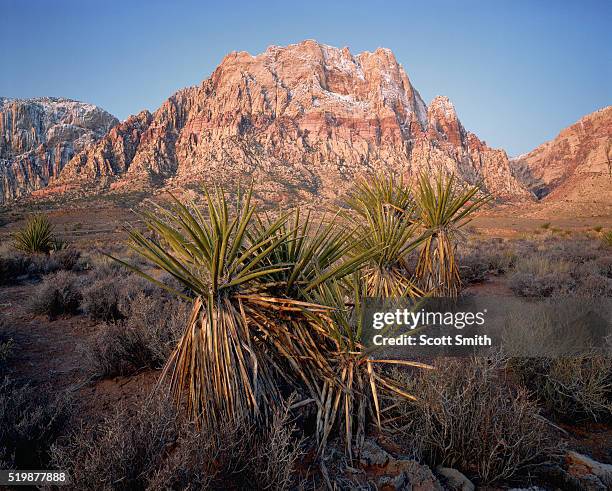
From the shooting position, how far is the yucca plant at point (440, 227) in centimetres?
645

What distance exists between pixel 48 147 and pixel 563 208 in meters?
181

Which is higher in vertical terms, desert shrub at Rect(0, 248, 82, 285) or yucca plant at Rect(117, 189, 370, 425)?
desert shrub at Rect(0, 248, 82, 285)

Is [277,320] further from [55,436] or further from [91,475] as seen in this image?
[55,436]

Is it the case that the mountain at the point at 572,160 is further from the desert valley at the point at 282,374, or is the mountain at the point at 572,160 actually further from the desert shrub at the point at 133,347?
the desert shrub at the point at 133,347

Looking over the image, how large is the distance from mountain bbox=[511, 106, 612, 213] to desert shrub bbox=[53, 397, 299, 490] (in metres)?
75.0

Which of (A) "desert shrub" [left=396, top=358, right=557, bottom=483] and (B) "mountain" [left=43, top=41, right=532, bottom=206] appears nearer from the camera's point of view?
(A) "desert shrub" [left=396, top=358, right=557, bottom=483]

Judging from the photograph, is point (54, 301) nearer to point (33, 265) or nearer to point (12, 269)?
point (12, 269)

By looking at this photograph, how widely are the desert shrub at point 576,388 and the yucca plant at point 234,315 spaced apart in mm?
2711

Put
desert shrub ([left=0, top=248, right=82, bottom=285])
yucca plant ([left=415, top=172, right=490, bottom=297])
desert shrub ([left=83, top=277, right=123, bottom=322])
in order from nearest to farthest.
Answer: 1. yucca plant ([left=415, top=172, right=490, bottom=297])
2. desert shrub ([left=83, top=277, right=123, bottom=322])
3. desert shrub ([left=0, top=248, right=82, bottom=285])

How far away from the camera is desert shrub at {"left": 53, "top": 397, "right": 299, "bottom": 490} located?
203cm

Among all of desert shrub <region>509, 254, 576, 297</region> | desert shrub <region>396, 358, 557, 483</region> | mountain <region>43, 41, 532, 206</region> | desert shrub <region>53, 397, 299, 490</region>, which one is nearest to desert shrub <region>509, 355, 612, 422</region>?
desert shrub <region>396, 358, 557, 483</region>

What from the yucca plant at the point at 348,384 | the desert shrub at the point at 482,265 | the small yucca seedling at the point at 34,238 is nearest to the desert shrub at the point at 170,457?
the yucca plant at the point at 348,384

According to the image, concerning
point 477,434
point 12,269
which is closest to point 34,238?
point 12,269

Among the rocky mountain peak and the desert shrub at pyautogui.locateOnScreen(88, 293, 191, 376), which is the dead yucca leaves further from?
the rocky mountain peak
